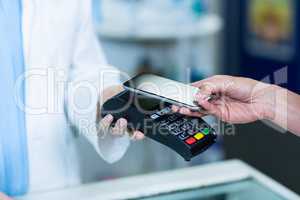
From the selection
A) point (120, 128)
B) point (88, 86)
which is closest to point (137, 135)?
point (120, 128)

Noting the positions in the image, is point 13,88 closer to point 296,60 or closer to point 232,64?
point 296,60

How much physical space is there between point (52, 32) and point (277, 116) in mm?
326

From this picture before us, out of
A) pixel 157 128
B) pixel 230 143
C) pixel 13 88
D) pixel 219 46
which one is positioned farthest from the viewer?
pixel 219 46

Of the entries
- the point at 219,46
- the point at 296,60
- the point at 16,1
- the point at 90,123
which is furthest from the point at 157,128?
the point at 219,46

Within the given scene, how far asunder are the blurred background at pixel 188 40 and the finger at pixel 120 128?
1.68ft

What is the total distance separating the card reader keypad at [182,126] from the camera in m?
0.63

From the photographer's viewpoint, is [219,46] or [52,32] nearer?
[52,32]

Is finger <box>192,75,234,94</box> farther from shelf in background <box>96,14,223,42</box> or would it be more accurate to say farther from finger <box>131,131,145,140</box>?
shelf in background <box>96,14,223,42</box>

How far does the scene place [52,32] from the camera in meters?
0.78

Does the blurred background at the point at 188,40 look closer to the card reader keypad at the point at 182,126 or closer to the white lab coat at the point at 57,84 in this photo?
the white lab coat at the point at 57,84

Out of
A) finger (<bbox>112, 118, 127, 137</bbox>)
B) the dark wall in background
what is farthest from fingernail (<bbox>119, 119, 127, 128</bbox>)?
the dark wall in background

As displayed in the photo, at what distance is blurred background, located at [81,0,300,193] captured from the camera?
5.50 ft

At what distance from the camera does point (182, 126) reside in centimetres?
65

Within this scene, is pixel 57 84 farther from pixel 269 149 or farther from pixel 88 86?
pixel 269 149
